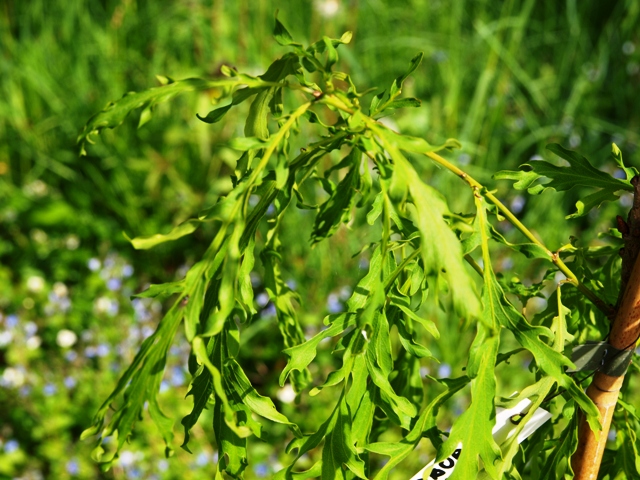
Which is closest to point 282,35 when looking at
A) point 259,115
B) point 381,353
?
point 259,115

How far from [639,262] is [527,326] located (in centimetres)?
14

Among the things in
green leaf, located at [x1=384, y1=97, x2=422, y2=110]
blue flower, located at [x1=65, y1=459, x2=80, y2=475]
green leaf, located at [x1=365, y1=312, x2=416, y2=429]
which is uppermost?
green leaf, located at [x1=384, y1=97, x2=422, y2=110]

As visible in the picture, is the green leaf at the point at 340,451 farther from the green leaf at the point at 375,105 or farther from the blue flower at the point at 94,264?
the blue flower at the point at 94,264

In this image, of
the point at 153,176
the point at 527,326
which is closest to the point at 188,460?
the point at 153,176

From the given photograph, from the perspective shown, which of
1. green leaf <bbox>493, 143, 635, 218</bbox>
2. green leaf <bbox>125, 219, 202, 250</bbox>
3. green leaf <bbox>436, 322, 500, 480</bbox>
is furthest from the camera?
green leaf <bbox>493, 143, 635, 218</bbox>

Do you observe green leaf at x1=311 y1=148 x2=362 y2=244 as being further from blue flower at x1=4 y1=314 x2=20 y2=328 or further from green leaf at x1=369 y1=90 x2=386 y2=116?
blue flower at x1=4 y1=314 x2=20 y2=328

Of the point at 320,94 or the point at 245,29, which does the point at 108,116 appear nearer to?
the point at 320,94

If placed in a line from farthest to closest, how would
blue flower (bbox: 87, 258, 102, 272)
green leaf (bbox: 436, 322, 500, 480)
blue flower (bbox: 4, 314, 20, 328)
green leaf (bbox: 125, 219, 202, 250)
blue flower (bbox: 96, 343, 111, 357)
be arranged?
1. blue flower (bbox: 87, 258, 102, 272)
2. blue flower (bbox: 4, 314, 20, 328)
3. blue flower (bbox: 96, 343, 111, 357)
4. green leaf (bbox: 436, 322, 500, 480)
5. green leaf (bbox: 125, 219, 202, 250)

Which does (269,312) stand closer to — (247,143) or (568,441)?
(568,441)

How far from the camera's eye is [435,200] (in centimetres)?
56

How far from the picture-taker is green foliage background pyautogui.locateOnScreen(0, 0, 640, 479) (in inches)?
93.1

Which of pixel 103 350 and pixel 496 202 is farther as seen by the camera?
pixel 103 350

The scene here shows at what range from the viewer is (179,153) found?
10.1 ft

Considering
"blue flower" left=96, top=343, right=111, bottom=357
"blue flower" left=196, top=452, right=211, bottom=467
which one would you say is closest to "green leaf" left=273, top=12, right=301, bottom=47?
"blue flower" left=196, top=452, right=211, bottom=467
